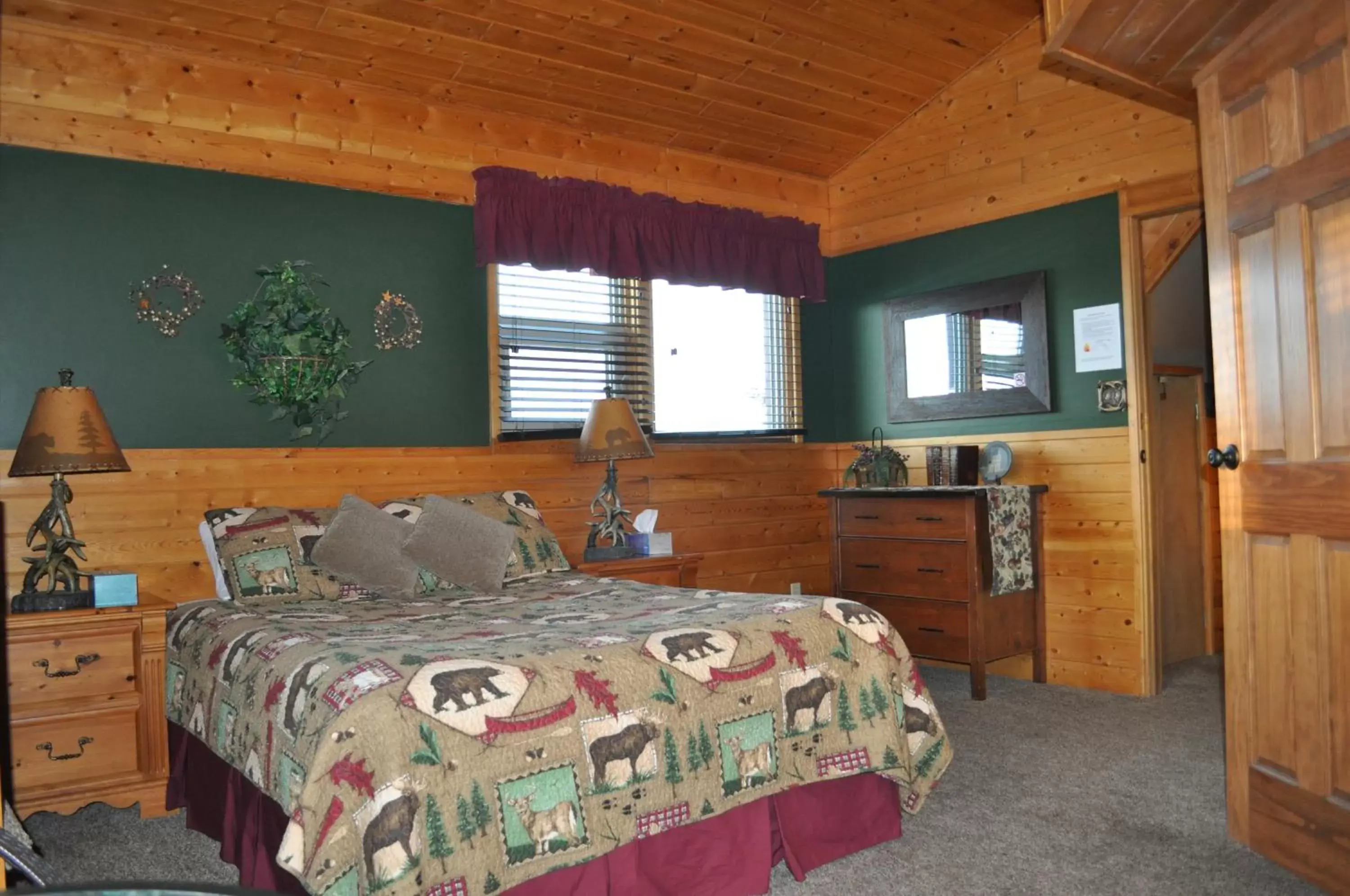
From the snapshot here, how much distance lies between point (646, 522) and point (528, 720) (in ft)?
8.35

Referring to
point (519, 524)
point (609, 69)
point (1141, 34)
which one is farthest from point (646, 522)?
point (1141, 34)

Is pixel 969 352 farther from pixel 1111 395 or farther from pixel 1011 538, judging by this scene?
pixel 1011 538

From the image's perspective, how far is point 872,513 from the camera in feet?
16.2

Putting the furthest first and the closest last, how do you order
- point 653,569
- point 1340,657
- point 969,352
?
point 969,352 → point 653,569 → point 1340,657

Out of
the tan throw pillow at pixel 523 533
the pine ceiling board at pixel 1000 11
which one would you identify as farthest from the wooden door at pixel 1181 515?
the tan throw pillow at pixel 523 533

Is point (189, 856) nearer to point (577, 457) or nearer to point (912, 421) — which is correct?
point (577, 457)

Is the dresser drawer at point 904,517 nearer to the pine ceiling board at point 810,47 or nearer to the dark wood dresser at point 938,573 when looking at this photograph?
the dark wood dresser at point 938,573

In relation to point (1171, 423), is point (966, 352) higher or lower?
higher

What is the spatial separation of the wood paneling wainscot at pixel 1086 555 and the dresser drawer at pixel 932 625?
61 centimetres

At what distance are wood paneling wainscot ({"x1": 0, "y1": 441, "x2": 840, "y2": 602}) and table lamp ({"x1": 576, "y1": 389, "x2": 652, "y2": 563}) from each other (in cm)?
25

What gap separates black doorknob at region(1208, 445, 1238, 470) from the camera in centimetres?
275

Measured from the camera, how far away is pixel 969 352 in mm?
5223

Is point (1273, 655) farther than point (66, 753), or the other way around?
point (66, 753)

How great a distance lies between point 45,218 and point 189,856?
2.29 m
